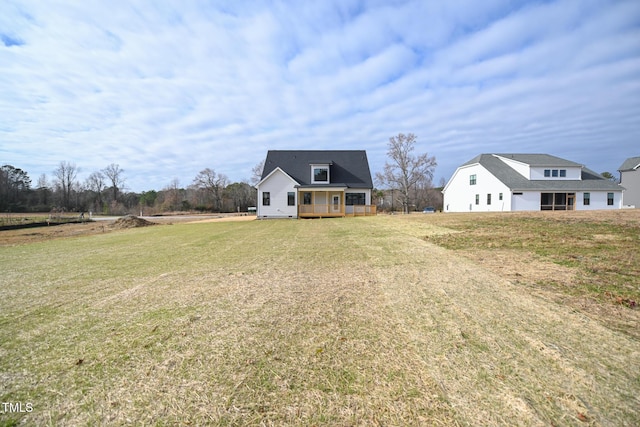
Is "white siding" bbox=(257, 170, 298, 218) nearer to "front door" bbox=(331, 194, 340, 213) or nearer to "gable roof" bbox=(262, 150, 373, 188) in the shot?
"gable roof" bbox=(262, 150, 373, 188)

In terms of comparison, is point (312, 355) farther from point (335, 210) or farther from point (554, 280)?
point (335, 210)

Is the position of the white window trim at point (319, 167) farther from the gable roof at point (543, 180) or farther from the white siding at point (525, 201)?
the white siding at point (525, 201)

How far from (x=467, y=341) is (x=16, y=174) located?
78020mm

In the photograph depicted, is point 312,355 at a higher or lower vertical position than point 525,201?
lower

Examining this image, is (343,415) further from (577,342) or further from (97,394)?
(577,342)

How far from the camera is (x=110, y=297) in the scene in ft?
14.7

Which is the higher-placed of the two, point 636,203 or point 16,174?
Result: point 16,174

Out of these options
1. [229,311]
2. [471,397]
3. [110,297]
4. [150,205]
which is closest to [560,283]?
[471,397]

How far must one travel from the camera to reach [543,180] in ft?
95.5

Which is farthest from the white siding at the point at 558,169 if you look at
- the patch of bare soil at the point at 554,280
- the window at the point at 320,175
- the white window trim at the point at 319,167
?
the patch of bare soil at the point at 554,280

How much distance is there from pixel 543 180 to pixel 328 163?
22.0 metres

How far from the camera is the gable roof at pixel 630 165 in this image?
3181cm

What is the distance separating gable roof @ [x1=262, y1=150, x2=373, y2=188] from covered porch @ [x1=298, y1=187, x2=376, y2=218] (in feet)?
3.37

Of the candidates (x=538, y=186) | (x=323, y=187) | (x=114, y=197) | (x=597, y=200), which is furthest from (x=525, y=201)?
(x=114, y=197)
